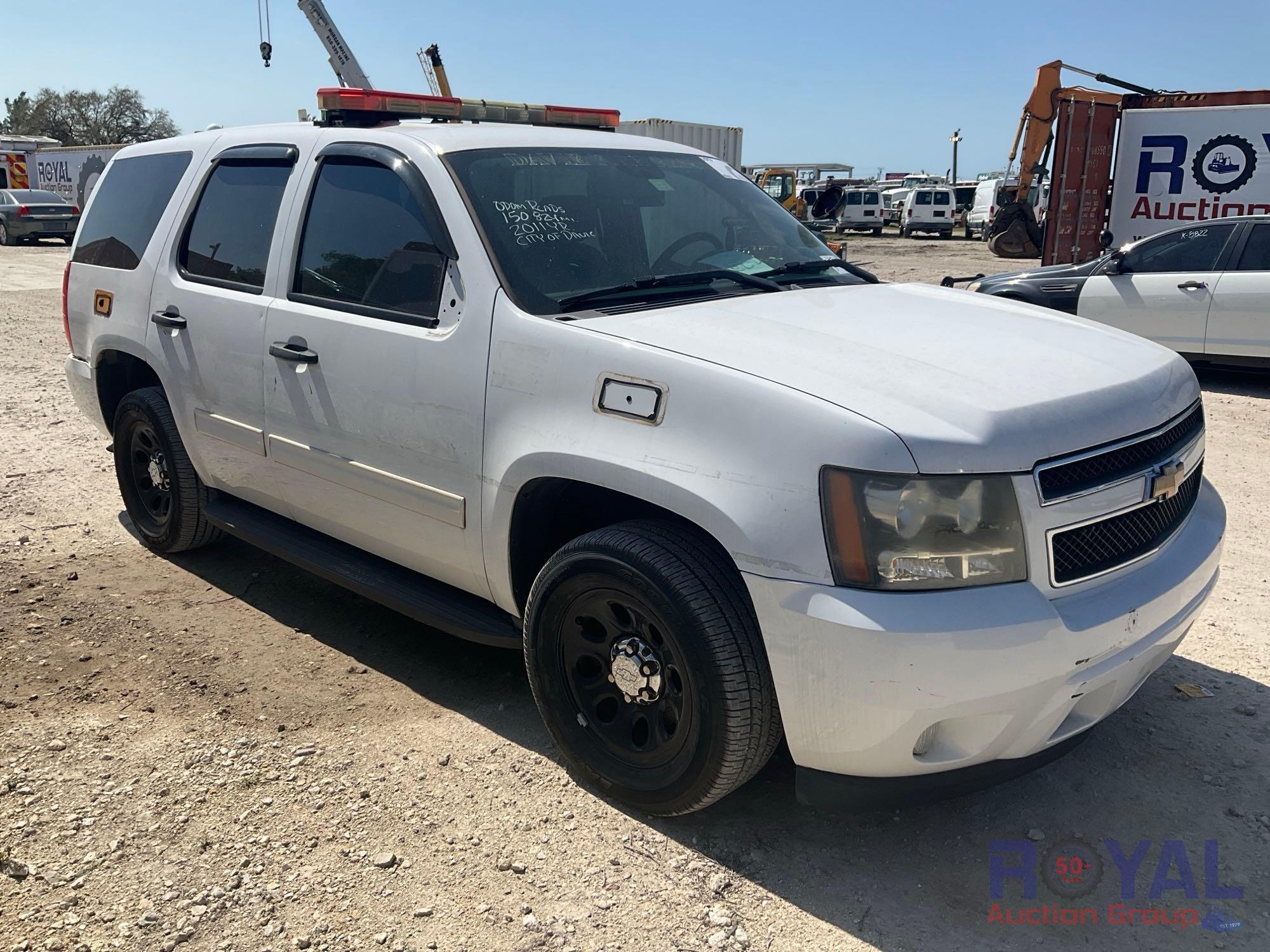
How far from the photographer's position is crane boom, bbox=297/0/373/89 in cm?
2059

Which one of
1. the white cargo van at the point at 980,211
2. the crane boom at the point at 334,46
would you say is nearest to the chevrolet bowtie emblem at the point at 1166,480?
the crane boom at the point at 334,46

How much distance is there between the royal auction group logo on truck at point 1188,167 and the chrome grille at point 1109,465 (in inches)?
562

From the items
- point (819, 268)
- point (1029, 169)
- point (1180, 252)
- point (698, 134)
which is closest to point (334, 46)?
point (698, 134)

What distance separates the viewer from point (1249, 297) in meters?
8.81

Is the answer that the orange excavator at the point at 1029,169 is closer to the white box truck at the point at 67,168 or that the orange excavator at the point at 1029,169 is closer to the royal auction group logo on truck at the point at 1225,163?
the royal auction group logo on truck at the point at 1225,163

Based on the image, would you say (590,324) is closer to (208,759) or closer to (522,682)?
(522,682)

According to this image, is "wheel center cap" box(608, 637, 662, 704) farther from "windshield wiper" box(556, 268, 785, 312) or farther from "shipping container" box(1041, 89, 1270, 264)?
"shipping container" box(1041, 89, 1270, 264)

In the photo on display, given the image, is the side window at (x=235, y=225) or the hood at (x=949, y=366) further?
the side window at (x=235, y=225)

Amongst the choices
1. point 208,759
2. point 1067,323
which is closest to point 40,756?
point 208,759

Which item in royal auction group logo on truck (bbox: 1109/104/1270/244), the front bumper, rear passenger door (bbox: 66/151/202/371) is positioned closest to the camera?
the front bumper

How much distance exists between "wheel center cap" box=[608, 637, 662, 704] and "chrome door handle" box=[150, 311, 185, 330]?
2487mm

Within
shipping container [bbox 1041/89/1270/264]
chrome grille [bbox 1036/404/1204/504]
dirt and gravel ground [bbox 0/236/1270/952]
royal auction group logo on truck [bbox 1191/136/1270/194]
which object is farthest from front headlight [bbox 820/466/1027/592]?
royal auction group logo on truck [bbox 1191/136/1270/194]

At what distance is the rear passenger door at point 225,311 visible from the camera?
390 centimetres

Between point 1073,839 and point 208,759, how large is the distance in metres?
2.59
